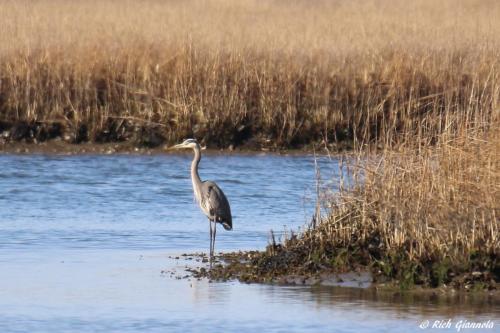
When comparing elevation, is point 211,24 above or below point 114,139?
above

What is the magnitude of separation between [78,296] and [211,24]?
12.2 meters

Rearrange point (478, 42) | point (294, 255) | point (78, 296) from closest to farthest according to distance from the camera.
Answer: point (78, 296)
point (294, 255)
point (478, 42)

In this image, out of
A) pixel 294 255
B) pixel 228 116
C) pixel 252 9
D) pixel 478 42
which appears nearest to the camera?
pixel 294 255

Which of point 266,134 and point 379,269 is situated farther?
point 266,134

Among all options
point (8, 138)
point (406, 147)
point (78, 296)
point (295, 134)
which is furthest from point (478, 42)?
point (78, 296)

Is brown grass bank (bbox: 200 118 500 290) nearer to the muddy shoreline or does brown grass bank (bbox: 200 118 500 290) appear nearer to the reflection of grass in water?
the muddy shoreline

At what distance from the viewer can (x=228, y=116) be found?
55.0ft

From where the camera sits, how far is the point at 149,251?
35.0ft

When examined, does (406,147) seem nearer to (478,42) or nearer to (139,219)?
(139,219)

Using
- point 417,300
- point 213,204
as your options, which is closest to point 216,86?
point 213,204

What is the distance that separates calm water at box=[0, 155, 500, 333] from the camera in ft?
26.1
